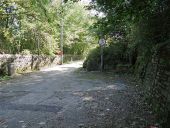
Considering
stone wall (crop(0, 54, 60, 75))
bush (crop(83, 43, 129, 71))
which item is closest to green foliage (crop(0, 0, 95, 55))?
stone wall (crop(0, 54, 60, 75))

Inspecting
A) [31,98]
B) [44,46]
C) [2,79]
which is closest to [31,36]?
[44,46]

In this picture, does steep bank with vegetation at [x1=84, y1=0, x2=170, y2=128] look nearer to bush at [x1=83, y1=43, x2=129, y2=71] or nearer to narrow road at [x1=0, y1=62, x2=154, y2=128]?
narrow road at [x1=0, y1=62, x2=154, y2=128]

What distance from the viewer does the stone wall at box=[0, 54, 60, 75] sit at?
21.0 m

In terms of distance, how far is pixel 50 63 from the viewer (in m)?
35.3

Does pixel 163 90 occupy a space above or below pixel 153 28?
below

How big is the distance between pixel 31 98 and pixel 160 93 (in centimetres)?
513

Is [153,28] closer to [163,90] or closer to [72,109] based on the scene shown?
[163,90]

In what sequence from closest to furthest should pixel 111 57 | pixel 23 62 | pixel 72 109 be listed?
pixel 72 109, pixel 23 62, pixel 111 57

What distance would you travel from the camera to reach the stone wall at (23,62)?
20995 millimetres

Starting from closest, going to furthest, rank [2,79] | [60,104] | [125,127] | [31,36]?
[125,127]
[60,104]
[2,79]
[31,36]

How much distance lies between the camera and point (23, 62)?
2500cm

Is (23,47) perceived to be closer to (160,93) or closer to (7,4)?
(7,4)

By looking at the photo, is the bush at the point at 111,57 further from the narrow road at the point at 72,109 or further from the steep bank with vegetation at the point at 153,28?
the narrow road at the point at 72,109

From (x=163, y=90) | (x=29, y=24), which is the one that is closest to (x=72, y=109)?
(x=163, y=90)
